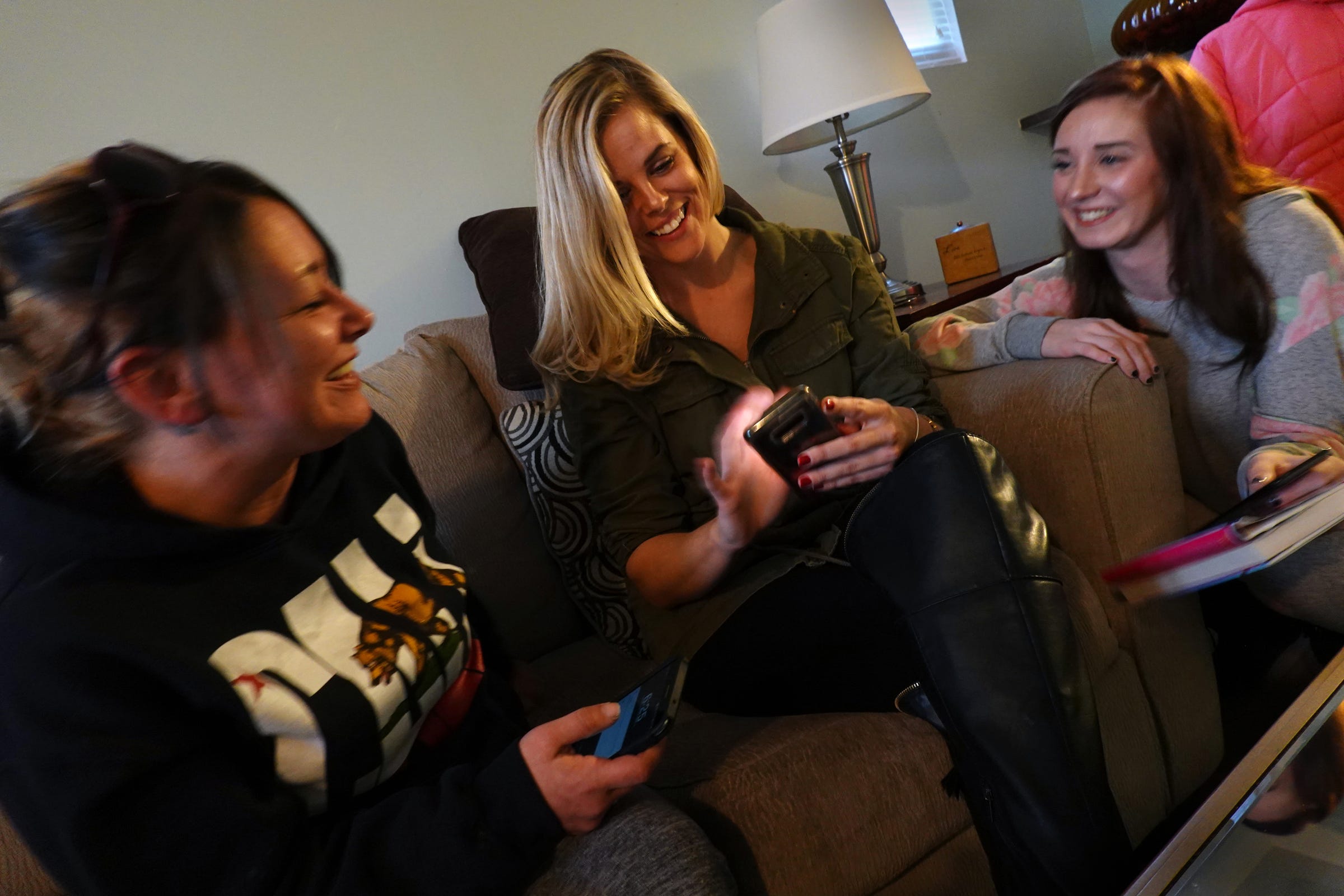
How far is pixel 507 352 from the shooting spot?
132 cm

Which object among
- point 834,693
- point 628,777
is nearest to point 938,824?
point 834,693

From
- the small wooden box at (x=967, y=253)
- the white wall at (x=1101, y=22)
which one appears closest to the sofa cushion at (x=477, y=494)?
the small wooden box at (x=967, y=253)

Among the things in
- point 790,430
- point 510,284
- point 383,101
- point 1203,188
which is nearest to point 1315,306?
point 1203,188

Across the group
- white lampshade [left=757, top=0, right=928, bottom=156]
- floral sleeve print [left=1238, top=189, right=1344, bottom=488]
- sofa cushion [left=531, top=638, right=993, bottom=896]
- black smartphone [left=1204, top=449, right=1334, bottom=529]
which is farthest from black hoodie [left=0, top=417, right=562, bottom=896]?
white lampshade [left=757, top=0, right=928, bottom=156]

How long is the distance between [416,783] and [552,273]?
2.12ft

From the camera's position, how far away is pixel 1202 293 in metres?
1.17

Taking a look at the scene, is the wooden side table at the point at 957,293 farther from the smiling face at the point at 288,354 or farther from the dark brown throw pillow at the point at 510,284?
the smiling face at the point at 288,354

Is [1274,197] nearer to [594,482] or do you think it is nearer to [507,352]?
[594,482]

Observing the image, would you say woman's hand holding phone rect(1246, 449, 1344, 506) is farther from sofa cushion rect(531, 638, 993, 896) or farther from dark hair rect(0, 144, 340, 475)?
dark hair rect(0, 144, 340, 475)

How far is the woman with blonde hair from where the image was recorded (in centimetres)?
79

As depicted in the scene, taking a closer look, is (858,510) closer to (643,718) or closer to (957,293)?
(643,718)

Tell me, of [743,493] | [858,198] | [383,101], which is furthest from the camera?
[858,198]

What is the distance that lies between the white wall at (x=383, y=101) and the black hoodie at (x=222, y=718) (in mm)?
976

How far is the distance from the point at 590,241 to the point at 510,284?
319mm
